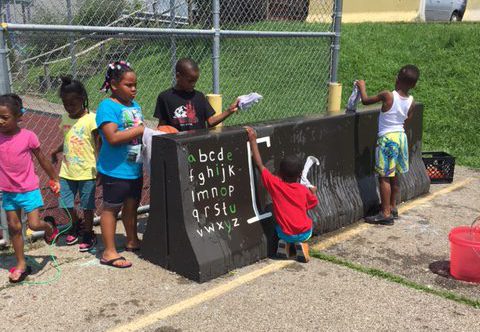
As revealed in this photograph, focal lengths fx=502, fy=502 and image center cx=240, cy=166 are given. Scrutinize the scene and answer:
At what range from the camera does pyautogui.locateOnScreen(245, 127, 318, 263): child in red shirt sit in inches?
168

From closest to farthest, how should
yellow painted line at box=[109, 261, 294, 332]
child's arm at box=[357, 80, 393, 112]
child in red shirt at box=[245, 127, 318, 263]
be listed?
yellow painted line at box=[109, 261, 294, 332] → child in red shirt at box=[245, 127, 318, 263] → child's arm at box=[357, 80, 393, 112]

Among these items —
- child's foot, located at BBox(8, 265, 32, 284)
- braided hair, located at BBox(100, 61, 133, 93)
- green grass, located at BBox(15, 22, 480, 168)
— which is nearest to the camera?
child's foot, located at BBox(8, 265, 32, 284)

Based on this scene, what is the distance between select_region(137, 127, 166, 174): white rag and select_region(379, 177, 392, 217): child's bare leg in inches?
101

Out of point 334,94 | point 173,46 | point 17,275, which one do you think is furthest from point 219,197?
point 334,94

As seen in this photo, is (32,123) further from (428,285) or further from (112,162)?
(428,285)

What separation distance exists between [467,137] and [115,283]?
27.2 ft

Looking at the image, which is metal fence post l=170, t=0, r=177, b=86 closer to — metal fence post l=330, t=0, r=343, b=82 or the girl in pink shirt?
the girl in pink shirt

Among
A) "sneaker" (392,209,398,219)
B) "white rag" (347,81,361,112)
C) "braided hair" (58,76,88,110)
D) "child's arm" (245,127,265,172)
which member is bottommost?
"sneaker" (392,209,398,219)

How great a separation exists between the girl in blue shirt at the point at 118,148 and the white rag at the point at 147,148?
0.04 meters

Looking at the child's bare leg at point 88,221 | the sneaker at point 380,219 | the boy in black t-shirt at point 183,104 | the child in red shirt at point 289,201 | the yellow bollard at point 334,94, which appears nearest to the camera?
the child in red shirt at point 289,201

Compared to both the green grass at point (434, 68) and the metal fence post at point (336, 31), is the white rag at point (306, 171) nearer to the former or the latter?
the metal fence post at point (336, 31)

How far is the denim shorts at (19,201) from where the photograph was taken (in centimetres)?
389

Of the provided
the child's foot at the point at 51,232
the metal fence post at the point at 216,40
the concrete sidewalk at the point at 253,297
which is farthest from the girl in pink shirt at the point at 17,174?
the metal fence post at the point at 216,40

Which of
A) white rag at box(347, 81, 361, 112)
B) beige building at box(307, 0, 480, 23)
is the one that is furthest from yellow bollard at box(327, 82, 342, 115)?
beige building at box(307, 0, 480, 23)
